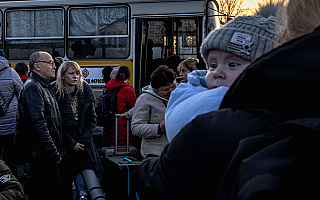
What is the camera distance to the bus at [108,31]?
31.4 feet

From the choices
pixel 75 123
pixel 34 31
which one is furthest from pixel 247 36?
pixel 34 31

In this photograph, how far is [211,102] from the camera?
3.35 ft

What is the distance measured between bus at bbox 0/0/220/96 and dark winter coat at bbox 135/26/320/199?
8691mm

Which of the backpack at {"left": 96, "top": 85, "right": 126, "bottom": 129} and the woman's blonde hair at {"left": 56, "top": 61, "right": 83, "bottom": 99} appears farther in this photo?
the backpack at {"left": 96, "top": 85, "right": 126, "bottom": 129}

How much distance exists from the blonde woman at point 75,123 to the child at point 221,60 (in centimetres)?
346

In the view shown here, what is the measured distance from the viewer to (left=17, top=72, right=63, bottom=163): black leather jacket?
408 cm

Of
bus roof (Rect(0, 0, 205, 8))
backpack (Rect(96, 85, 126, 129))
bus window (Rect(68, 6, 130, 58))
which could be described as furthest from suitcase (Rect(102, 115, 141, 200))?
bus roof (Rect(0, 0, 205, 8))

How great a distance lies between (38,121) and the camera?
4070mm

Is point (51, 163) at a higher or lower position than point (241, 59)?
lower

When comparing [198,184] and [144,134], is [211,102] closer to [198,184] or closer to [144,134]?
[198,184]

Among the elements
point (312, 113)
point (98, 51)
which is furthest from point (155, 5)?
point (312, 113)

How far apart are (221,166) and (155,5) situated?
9.13 metres

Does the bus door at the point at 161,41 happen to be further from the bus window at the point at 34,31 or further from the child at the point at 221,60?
the child at the point at 221,60

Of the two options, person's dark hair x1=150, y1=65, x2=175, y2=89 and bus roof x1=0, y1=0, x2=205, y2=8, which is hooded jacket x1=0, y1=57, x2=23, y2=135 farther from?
bus roof x1=0, y1=0, x2=205, y2=8
